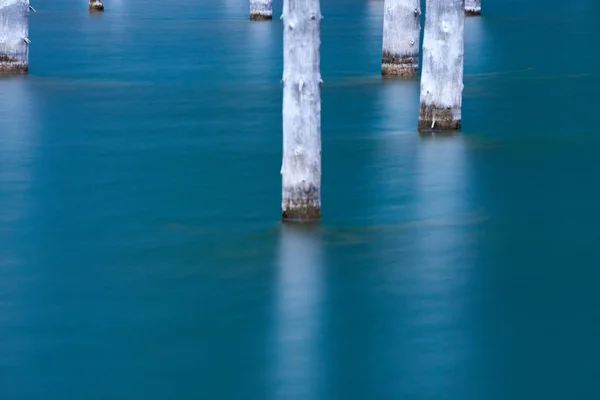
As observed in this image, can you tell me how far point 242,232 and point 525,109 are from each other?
5.87m

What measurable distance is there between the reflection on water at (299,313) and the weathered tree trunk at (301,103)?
24cm

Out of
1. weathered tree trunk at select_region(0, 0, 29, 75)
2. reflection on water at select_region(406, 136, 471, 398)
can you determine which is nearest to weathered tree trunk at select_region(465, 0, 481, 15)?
weathered tree trunk at select_region(0, 0, 29, 75)

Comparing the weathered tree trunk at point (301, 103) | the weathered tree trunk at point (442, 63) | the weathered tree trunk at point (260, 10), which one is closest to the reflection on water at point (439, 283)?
the weathered tree trunk at point (301, 103)

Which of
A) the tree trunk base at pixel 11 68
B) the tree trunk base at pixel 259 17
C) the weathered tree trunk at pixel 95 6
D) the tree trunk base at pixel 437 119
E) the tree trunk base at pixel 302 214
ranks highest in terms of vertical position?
the weathered tree trunk at pixel 95 6

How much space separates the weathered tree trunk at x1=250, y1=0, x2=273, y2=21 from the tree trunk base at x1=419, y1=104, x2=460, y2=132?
44.0 ft

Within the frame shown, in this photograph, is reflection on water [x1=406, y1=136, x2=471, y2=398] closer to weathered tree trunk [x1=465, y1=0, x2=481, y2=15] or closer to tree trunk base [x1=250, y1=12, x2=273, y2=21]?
tree trunk base [x1=250, y1=12, x2=273, y2=21]

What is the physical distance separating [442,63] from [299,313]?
515cm

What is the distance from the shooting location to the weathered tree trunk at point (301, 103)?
27.9 ft

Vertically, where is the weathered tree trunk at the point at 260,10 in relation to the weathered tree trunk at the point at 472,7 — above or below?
below

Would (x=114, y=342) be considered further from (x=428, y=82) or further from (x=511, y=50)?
(x=511, y=50)

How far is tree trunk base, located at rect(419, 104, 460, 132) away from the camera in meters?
12.3

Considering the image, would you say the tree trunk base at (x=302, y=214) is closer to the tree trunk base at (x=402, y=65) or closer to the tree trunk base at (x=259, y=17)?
the tree trunk base at (x=402, y=65)

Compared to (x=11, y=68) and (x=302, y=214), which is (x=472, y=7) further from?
(x=302, y=214)

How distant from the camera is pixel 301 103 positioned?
8594 mm
